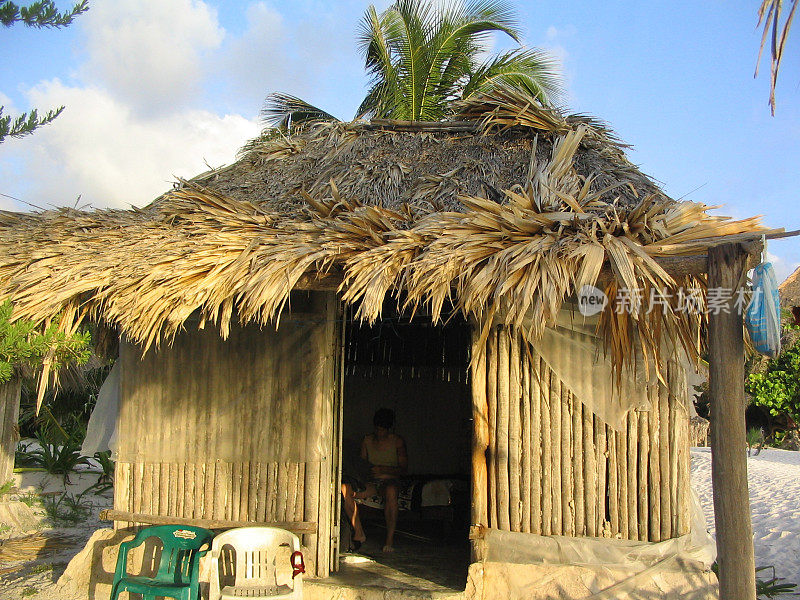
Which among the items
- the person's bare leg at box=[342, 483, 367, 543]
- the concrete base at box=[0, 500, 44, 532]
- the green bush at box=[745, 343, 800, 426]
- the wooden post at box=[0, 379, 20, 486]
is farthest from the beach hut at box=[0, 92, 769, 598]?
the green bush at box=[745, 343, 800, 426]

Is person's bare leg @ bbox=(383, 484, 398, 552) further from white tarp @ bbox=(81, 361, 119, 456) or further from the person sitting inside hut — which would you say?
white tarp @ bbox=(81, 361, 119, 456)

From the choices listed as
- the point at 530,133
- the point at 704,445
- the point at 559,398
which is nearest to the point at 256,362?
the point at 559,398

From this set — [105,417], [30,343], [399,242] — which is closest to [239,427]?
[105,417]

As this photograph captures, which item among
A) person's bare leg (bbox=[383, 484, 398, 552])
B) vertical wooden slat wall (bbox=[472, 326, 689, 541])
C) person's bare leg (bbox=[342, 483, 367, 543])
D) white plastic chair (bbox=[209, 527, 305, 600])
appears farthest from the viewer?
person's bare leg (bbox=[383, 484, 398, 552])

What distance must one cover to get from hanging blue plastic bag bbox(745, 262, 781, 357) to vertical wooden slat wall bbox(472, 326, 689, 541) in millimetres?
1428

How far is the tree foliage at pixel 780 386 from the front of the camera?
13.6m

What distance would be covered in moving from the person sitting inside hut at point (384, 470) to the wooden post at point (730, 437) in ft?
9.94

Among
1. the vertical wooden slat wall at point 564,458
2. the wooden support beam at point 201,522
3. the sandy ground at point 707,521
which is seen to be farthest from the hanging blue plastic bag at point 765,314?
the sandy ground at point 707,521

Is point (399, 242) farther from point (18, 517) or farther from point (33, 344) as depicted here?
point (18, 517)

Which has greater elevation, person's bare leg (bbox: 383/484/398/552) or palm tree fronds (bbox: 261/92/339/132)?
palm tree fronds (bbox: 261/92/339/132)

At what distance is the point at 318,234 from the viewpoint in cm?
393

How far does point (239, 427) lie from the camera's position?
15.1ft

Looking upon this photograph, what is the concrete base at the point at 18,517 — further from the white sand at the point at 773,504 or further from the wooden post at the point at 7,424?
the white sand at the point at 773,504

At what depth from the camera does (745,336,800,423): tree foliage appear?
44.7 feet
